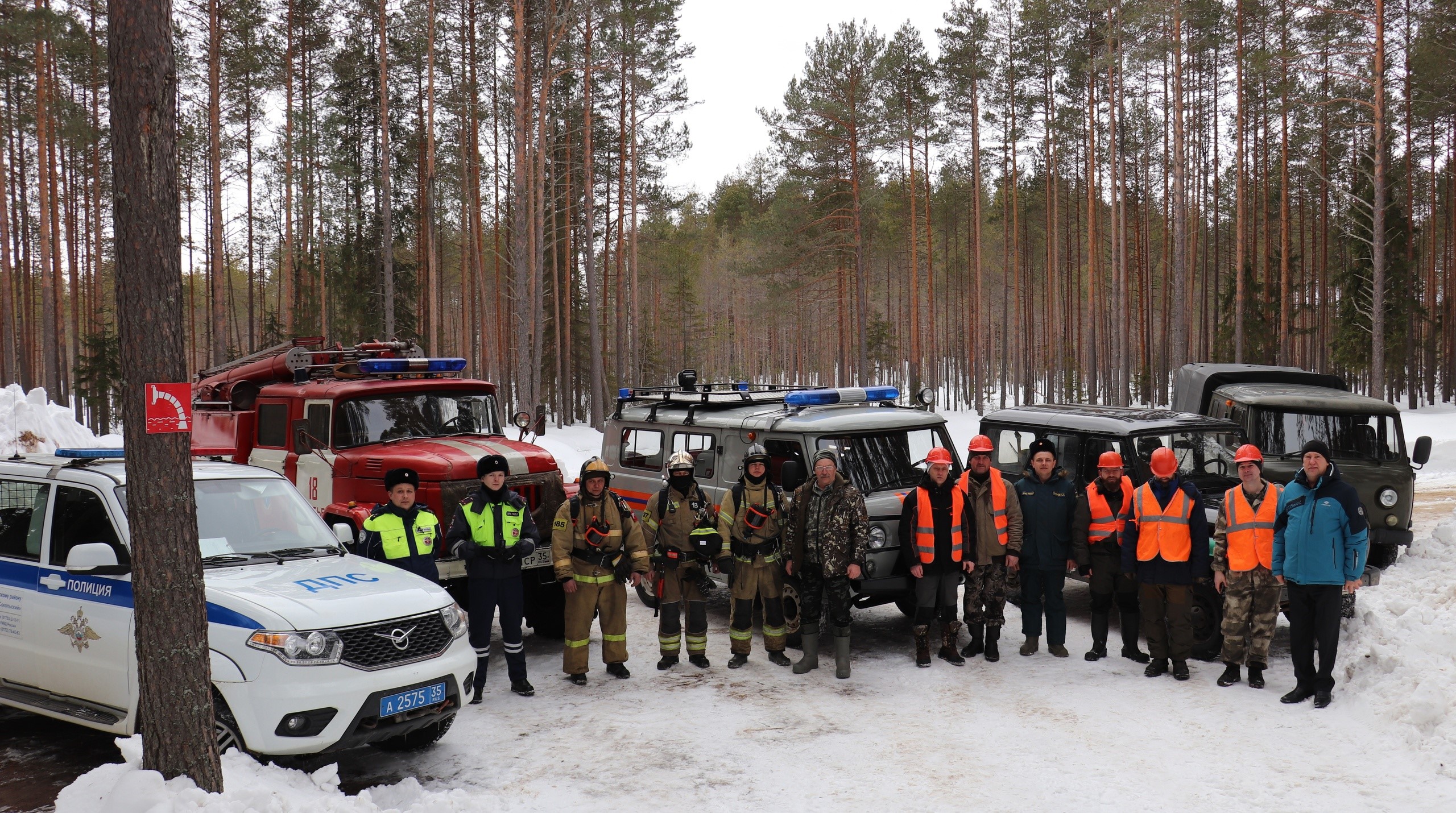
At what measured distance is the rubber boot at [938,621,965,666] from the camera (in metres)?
8.28

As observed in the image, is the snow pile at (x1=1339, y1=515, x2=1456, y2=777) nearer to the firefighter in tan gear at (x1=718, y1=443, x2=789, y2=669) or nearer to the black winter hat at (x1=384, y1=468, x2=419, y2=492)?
the firefighter in tan gear at (x1=718, y1=443, x2=789, y2=669)

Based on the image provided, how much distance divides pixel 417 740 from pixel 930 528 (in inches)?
176

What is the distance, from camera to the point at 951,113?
37125mm

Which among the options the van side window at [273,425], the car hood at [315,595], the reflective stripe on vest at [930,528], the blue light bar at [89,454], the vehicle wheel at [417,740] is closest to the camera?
the car hood at [315,595]

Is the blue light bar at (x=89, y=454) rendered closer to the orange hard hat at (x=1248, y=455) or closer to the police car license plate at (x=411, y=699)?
the police car license plate at (x=411, y=699)

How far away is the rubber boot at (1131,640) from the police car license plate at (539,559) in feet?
17.5

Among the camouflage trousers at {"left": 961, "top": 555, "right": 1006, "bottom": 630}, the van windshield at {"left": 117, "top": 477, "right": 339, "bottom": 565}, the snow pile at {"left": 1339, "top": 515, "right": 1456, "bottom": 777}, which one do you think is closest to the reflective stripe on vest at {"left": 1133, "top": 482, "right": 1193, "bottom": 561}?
the camouflage trousers at {"left": 961, "top": 555, "right": 1006, "bottom": 630}

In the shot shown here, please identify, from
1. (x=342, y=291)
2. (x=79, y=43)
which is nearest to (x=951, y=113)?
(x=342, y=291)

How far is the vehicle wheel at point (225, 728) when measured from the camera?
203 inches

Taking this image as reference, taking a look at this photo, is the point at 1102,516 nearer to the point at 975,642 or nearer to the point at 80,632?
the point at 975,642

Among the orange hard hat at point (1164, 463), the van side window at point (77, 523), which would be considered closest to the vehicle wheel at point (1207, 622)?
the orange hard hat at point (1164, 463)

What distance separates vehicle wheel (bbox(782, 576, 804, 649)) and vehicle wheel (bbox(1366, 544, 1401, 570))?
22.7ft

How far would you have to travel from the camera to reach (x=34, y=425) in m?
20.7

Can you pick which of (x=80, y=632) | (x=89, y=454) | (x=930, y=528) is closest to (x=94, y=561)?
(x=80, y=632)
